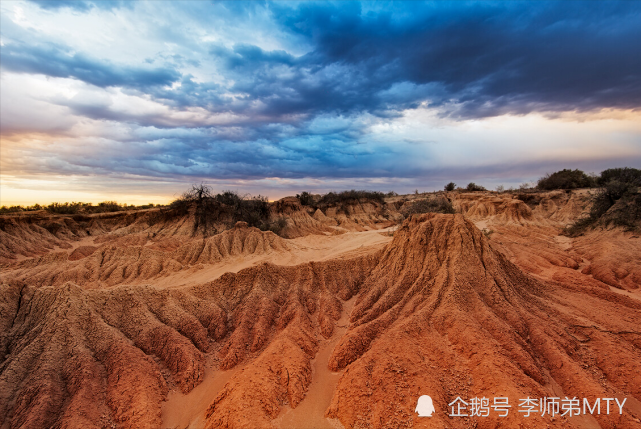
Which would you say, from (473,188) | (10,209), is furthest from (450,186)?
(10,209)

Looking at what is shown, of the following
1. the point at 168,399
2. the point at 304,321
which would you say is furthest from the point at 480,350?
the point at 168,399

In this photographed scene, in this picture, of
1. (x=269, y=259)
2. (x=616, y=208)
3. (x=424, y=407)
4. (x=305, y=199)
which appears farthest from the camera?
(x=305, y=199)

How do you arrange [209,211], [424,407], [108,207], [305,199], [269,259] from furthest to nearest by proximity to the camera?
1. [305,199]
2. [108,207]
3. [209,211]
4. [269,259]
5. [424,407]

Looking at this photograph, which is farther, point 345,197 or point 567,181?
point 345,197

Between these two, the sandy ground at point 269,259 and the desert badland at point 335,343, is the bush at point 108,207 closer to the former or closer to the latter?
the desert badland at point 335,343

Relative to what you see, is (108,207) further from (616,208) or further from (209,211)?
(616,208)

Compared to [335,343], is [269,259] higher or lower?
higher
